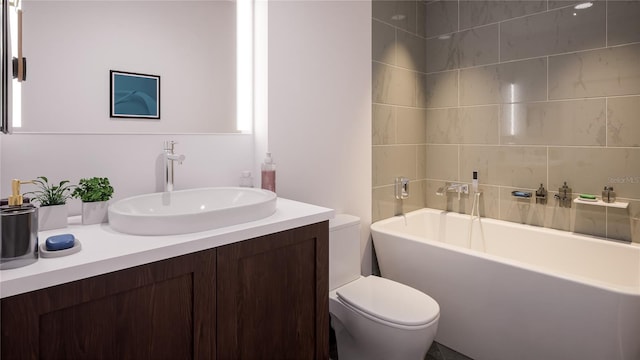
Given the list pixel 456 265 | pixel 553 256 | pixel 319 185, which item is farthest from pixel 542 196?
pixel 319 185

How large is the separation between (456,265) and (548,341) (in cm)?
54

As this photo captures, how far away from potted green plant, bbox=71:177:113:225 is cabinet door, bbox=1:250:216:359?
0.48 meters

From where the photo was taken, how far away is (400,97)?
2848 millimetres

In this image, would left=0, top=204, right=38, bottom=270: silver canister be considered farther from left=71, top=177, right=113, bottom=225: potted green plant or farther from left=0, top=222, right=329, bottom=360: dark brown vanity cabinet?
left=71, top=177, right=113, bottom=225: potted green plant

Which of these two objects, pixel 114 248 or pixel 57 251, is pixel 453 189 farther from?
pixel 57 251

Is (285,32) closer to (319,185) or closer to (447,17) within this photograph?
(319,185)

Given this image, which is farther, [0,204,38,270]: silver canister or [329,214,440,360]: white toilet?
[329,214,440,360]: white toilet

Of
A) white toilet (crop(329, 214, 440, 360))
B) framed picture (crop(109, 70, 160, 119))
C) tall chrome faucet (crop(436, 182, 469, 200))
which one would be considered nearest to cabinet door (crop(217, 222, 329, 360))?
white toilet (crop(329, 214, 440, 360))

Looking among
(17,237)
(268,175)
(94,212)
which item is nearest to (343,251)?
(268,175)

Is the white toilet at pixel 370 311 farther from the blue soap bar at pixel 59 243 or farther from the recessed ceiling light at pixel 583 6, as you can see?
the recessed ceiling light at pixel 583 6

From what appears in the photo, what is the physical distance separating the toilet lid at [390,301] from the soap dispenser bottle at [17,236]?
1.37 meters

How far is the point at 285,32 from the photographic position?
2.00 m

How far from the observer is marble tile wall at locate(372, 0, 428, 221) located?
266 cm

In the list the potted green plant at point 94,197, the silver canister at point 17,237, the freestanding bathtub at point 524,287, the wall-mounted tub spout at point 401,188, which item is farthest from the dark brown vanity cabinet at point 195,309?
the wall-mounted tub spout at point 401,188
